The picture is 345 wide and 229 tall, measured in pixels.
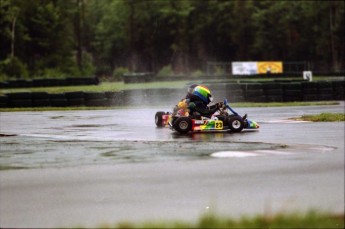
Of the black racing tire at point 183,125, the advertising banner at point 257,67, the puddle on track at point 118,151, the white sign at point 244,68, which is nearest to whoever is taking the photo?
the puddle on track at point 118,151

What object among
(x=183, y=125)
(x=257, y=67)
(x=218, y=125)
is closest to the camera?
(x=183, y=125)

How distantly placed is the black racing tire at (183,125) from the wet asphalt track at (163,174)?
0.25 metres

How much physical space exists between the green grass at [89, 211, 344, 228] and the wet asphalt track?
36cm

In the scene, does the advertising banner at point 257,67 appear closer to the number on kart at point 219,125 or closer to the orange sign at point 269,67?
the orange sign at point 269,67

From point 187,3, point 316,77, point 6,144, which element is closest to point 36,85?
point 316,77

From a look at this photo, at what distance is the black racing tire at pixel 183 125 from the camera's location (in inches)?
654

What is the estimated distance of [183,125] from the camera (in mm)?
16641

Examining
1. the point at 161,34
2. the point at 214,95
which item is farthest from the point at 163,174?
the point at 161,34

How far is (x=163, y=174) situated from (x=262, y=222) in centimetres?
357

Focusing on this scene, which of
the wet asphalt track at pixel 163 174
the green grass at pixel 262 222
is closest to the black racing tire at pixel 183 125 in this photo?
the wet asphalt track at pixel 163 174

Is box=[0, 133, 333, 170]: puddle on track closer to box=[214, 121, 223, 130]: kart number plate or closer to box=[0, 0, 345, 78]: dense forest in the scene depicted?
box=[214, 121, 223, 130]: kart number plate

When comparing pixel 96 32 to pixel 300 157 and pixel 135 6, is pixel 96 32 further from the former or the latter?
pixel 300 157

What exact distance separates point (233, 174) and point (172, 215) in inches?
99.8

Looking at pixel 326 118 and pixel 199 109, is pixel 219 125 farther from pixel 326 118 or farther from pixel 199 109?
pixel 326 118
